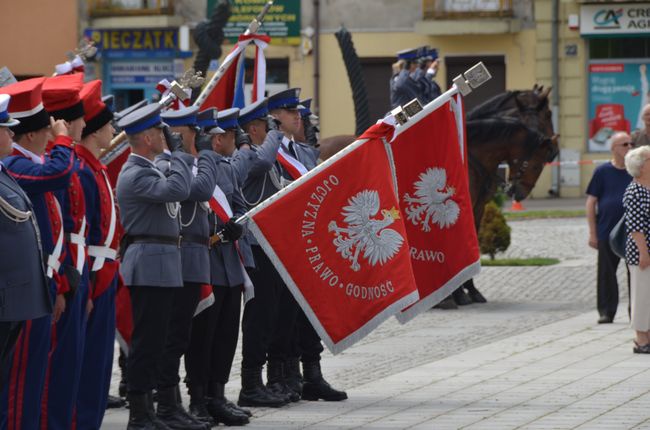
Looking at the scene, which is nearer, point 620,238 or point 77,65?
point 77,65

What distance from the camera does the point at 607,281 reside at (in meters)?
15.2

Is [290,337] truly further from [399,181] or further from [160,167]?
[160,167]

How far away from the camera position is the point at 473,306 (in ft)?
56.5

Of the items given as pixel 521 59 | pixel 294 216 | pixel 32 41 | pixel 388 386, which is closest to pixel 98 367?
pixel 294 216

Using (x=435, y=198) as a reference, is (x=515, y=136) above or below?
→ below

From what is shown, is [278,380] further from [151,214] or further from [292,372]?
[151,214]

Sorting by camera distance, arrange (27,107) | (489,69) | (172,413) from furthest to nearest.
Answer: (489,69) < (172,413) < (27,107)

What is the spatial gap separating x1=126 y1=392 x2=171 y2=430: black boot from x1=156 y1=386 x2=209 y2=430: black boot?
0.10 meters

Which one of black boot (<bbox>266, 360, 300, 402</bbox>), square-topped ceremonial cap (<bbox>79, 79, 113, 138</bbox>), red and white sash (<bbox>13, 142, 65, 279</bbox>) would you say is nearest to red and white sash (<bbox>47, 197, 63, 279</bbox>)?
red and white sash (<bbox>13, 142, 65, 279</bbox>)

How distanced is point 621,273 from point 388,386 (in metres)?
8.83

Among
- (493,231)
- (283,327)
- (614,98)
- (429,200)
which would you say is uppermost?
(429,200)

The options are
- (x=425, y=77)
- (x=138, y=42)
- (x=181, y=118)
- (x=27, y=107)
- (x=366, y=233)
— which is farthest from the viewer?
(x=138, y=42)

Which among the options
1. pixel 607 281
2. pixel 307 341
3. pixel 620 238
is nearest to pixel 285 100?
pixel 307 341

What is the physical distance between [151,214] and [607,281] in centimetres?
712
